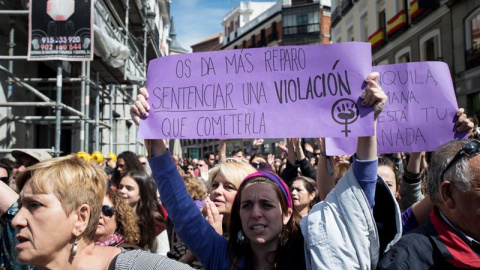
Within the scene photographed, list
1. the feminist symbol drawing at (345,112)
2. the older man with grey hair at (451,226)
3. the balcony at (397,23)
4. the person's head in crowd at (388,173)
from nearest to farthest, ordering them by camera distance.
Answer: the older man with grey hair at (451,226)
the feminist symbol drawing at (345,112)
the person's head in crowd at (388,173)
the balcony at (397,23)

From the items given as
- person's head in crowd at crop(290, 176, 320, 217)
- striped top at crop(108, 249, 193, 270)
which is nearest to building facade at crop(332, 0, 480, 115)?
person's head in crowd at crop(290, 176, 320, 217)

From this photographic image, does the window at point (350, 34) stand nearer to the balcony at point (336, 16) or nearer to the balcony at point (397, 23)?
the balcony at point (336, 16)

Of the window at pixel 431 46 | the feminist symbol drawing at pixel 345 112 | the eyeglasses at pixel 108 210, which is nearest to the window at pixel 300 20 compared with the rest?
the window at pixel 431 46

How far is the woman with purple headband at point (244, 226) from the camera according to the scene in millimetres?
2057

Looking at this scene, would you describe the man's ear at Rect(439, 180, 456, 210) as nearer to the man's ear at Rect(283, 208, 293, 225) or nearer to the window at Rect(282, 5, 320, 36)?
the man's ear at Rect(283, 208, 293, 225)

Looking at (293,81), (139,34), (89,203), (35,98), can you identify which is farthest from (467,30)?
(89,203)

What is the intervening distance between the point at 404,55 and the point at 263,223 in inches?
782

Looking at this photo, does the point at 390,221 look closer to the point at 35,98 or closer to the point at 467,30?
the point at 35,98

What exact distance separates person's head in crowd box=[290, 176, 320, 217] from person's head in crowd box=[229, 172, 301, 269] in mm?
1495

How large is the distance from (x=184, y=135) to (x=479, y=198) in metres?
1.38

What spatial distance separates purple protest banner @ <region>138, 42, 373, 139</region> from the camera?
2.05 m

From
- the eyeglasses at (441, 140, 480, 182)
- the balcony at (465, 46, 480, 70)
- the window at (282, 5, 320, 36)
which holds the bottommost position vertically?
the eyeglasses at (441, 140, 480, 182)

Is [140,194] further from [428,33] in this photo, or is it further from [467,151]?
[428,33]

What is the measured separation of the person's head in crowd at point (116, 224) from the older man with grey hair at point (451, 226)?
75.5 inches
